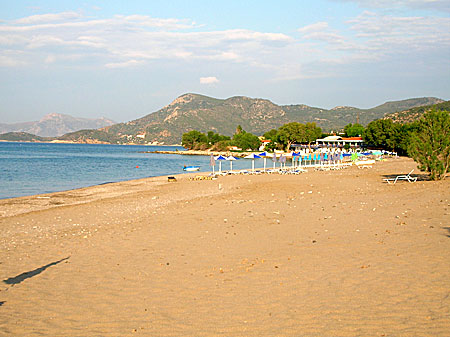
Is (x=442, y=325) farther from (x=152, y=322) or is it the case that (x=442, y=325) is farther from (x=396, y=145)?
(x=396, y=145)

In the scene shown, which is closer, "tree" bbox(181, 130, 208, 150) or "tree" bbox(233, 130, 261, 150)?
"tree" bbox(233, 130, 261, 150)

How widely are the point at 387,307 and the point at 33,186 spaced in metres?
34.7

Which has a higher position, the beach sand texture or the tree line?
the tree line

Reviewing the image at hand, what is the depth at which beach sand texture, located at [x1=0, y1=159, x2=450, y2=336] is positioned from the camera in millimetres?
5691

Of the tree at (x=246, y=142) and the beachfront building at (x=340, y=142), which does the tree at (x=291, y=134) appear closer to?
the beachfront building at (x=340, y=142)

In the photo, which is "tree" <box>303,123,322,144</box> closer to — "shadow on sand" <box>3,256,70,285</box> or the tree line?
the tree line

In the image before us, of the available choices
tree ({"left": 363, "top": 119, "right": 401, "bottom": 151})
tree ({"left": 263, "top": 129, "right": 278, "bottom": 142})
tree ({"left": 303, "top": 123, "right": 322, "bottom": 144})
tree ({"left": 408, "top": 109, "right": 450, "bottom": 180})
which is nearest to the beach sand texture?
tree ({"left": 408, "top": 109, "right": 450, "bottom": 180})

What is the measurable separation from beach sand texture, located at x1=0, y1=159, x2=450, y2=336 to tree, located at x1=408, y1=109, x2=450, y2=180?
9.02 meters

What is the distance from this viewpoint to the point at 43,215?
691 inches

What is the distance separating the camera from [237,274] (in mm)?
7797

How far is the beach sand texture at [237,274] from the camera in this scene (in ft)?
18.7

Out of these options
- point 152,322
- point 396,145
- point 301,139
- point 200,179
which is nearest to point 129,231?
point 152,322

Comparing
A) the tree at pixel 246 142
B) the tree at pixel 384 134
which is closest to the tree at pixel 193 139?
the tree at pixel 246 142

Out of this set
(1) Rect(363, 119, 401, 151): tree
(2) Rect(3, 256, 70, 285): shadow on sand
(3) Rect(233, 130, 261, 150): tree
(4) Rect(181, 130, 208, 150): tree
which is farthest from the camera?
(4) Rect(181, 130, 208, 150): tree
